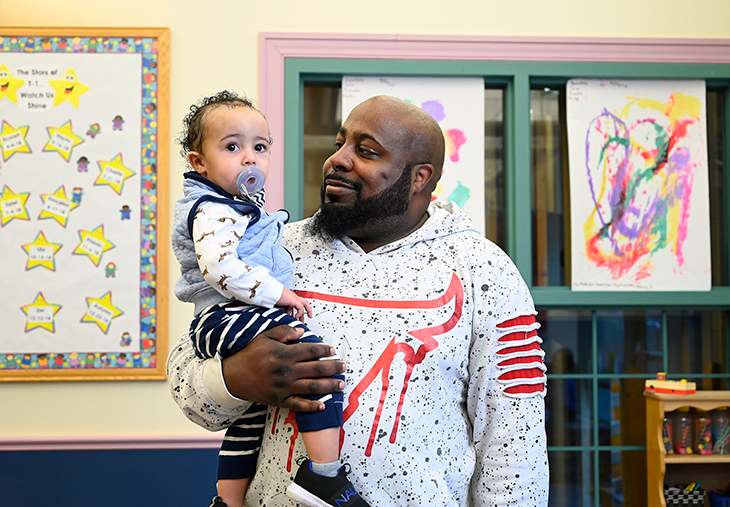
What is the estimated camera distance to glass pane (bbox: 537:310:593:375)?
2.71 metres

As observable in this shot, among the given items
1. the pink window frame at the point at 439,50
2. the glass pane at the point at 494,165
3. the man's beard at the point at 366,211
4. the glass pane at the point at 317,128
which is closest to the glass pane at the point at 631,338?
the glass pane at the point at 494,165

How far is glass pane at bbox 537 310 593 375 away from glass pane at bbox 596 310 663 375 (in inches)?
2.9

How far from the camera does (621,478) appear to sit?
8.93 ft

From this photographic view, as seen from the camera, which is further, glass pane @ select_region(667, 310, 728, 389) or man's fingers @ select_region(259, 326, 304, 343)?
glass pane @ select_region(667, 310, 728, 389)

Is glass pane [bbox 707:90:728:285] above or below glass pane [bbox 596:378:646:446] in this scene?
above

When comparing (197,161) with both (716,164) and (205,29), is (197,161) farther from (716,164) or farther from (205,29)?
(716,164)

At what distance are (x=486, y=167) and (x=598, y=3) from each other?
0.90m

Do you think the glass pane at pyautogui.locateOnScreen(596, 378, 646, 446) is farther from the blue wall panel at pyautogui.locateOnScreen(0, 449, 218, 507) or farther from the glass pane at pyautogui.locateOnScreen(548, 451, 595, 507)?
the blue wall panel at pyautogui.locateOnScreen(0, 449, 218, 507)

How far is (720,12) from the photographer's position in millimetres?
2701

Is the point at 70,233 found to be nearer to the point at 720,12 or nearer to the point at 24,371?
the point at 24,371

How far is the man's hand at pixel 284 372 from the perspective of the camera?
116cm

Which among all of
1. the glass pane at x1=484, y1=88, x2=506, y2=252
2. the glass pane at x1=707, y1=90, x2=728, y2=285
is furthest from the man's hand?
the glass pane at x1=707, y1=90, x2=728, y2=285

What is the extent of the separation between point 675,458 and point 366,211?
199cm

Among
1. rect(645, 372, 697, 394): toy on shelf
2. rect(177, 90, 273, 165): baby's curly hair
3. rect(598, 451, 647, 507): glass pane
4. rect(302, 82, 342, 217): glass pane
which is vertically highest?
rect(302, 82, 342, 217): glass pane
